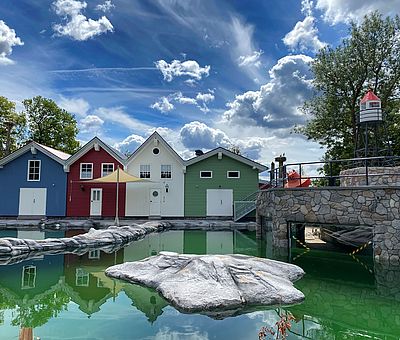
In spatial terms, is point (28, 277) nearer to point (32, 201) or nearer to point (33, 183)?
point (32, 201)

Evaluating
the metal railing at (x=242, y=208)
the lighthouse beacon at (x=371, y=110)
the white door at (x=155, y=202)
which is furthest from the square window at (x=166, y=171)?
the lighthouse beacon at (x=371, y=110)

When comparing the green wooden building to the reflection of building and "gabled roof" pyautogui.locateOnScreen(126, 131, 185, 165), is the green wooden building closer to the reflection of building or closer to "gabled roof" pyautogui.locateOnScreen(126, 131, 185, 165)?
"gabled roof" pyautogui.locateOnScreen(126, 131, 185, 165)

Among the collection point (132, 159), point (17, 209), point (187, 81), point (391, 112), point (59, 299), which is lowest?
point (59, 299)

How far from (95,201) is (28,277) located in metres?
13.2

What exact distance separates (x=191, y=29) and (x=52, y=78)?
644cm

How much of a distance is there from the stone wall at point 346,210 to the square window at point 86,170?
12.5m

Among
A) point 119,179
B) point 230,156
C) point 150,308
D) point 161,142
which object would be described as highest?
point 161,142

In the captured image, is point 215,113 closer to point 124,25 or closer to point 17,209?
point 124,25

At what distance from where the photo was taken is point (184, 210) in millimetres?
19453

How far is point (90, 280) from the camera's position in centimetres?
659

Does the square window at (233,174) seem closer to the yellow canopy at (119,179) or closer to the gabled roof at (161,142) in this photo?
the gabled roof at (161,142)

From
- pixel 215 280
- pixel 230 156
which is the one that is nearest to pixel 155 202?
pixel 230 156

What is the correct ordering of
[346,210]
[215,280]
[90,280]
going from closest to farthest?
[215,280] < [90,280] < [346,210]

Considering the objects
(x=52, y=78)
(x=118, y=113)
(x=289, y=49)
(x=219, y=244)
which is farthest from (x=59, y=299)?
(x=289, y=49)
